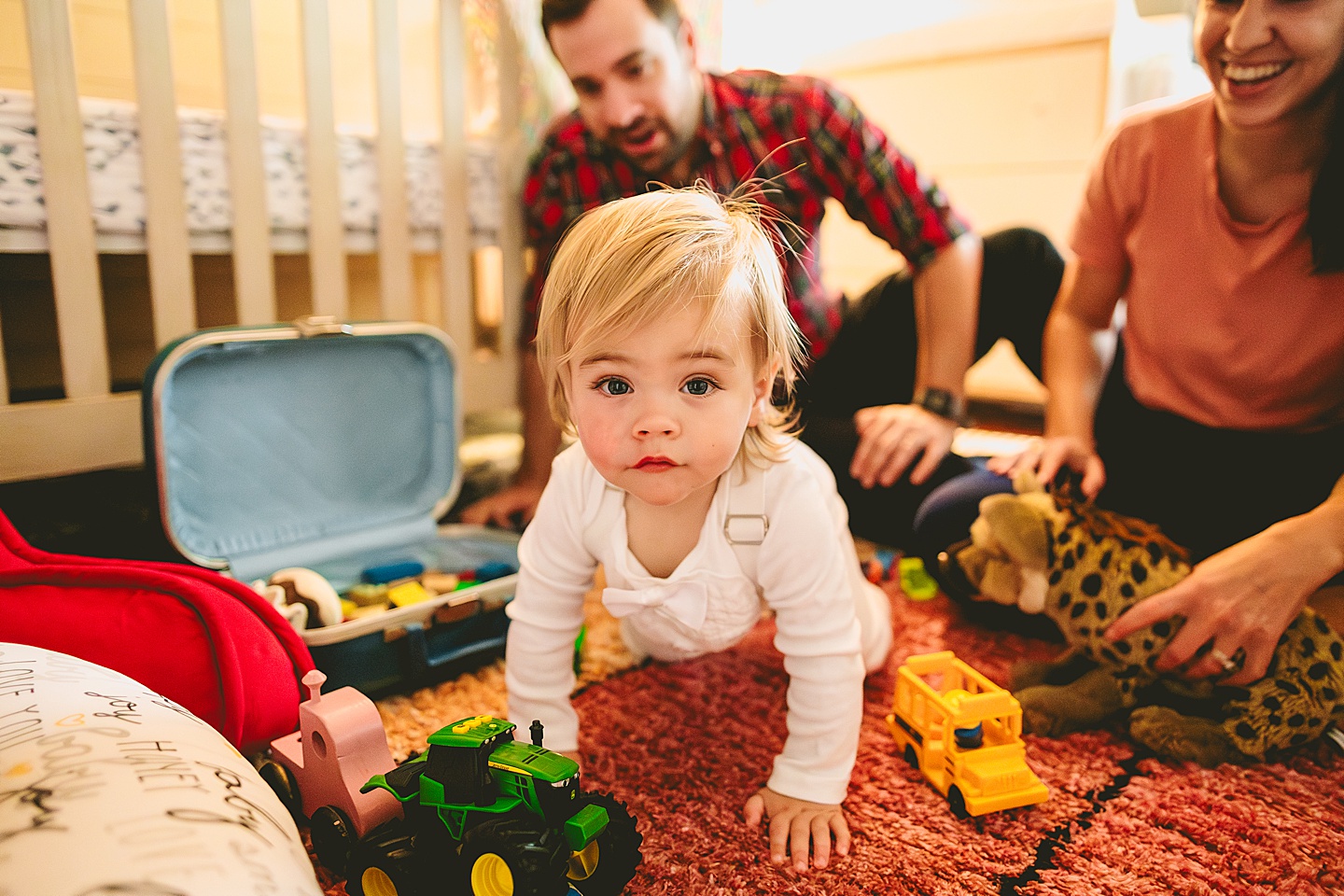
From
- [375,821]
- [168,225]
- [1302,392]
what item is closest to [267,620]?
[375,821]

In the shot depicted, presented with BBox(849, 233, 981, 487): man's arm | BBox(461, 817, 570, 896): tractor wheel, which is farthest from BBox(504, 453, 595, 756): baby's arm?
BBox(849, 233, 981, 487): man's arm

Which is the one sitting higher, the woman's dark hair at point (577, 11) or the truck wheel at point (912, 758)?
the woman's dark hair at point (577, 11)

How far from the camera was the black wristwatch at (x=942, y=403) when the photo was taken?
1.21 meters

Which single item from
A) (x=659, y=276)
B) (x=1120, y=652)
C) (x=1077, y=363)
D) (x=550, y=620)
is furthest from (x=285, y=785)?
(x=1077, y=363)

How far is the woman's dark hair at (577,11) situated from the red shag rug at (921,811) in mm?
797

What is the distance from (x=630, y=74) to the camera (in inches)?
43.3

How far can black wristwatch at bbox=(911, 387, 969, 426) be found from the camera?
1214 millimetres

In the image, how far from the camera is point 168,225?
1084 mm

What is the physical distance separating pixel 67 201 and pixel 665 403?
32.2 inches

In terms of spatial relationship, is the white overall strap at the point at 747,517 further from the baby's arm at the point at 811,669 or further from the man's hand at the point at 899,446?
the man's hand at the point at 899,446

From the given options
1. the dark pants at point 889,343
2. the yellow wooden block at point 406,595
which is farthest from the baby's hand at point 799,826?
the dark pants at point 889,343

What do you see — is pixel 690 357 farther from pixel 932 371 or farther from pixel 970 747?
pixel 932 371

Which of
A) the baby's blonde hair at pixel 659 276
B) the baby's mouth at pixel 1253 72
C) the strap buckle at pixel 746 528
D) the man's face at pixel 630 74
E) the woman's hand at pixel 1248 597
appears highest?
the man's face at pixel 630 74

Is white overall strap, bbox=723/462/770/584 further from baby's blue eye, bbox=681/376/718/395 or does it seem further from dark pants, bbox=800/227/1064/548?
dark pants, bbox=800/227/1064/548
